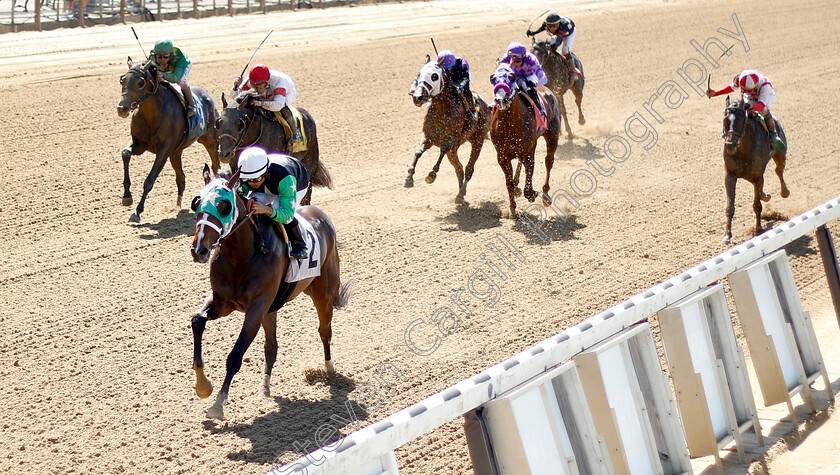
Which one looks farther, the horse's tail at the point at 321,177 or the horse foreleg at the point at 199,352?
the horse's tail at the point at 321,177

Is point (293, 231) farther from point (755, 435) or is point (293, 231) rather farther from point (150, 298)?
point (755, 435)

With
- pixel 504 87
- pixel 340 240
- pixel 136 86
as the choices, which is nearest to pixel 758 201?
pixel 504 87

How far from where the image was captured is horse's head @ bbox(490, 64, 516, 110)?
10180 millimetres

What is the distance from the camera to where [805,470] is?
525cm

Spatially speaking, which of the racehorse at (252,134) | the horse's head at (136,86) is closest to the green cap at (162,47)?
the horse's head at (136,86)

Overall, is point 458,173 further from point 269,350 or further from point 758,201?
point 269,350

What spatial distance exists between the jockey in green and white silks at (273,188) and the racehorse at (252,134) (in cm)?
298

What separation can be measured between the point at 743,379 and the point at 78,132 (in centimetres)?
1065

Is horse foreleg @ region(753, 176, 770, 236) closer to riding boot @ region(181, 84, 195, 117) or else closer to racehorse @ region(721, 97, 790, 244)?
racehorse @ region(721, 97, 790, 244)

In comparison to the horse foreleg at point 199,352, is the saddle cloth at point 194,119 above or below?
above

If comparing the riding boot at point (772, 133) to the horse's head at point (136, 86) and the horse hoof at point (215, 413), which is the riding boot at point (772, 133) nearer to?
the horse's head at point (136, 86)

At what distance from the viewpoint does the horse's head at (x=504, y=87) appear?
33.4ft

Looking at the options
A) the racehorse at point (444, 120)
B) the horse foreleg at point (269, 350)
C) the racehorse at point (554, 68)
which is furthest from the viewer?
the racehorse at point (554, 68)

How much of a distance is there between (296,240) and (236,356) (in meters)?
0.89
